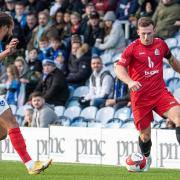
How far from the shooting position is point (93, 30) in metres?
20.2

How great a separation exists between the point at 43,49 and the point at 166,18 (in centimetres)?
360

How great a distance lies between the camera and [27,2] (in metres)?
23.2

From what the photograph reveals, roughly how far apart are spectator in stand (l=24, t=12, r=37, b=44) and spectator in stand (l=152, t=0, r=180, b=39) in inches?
173

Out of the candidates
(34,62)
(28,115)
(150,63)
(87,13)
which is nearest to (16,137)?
(150,63)

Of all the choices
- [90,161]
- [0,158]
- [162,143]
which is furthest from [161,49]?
[0,158]

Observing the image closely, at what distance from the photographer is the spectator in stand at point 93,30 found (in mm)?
19938

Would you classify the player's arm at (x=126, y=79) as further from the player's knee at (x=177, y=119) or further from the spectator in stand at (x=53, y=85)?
the spectator in stand at (x=53, y=85)

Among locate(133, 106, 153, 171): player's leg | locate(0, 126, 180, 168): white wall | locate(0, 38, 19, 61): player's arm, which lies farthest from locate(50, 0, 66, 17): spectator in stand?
locate(0, 38, 19, 61): player's arm

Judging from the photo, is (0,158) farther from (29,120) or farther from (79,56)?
(79,56)

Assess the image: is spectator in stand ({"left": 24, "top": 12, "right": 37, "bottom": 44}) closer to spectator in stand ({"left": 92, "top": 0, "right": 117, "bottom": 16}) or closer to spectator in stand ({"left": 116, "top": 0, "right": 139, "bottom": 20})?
spectator in stand ({"left": 92, "top": 0, "right": 117, "bottom": 16})

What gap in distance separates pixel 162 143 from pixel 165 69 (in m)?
3.65

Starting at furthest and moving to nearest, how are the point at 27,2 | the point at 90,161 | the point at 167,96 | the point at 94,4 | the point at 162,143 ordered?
1. the point at 27,2
2. the point at 94,4
3. the point at 90,161
4. the point at 162,143
5. the point at 167,96

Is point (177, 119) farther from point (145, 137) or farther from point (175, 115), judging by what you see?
point (145, 137)

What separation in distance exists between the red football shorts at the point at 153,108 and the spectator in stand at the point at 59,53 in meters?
7.50
